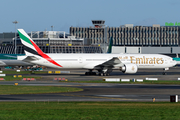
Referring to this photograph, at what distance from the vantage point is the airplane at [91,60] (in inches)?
2512

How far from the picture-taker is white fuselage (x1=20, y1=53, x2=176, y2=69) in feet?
212

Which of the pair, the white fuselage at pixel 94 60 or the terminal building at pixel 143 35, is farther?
the terminal building at pixel 143 35

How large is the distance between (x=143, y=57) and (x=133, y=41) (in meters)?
130

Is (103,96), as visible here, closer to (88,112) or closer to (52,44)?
(88,112)

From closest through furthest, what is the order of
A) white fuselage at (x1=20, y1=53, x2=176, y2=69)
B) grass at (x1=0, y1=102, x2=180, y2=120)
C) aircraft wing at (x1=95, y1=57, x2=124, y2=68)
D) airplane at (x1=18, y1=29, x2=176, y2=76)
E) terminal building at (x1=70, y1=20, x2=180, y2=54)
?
grass at (x1=0, y1=102, x2=180, y2=120)
airplane at (x1=18, y1=29, x2=176, y2=76)
aircraft wing at (x1=95, y1=57, x2=124, y2=68)
white fuselage at (x1=20, y1=53, x2=176, y2=69)
terminal building at (x1=70, y1=20, x2=180, y2=54)

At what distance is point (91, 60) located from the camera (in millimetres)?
66500

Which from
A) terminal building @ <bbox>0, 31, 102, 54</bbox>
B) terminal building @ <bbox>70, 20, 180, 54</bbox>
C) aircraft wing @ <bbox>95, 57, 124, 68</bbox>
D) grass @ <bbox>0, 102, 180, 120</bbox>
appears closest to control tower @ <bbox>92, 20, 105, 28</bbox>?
terminal building @ <bbox>70, 20, 180, 54</bbox>

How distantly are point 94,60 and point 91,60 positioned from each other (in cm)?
69

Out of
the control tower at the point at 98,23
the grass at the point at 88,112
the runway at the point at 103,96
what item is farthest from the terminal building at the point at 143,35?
the grass at the point at 88,112

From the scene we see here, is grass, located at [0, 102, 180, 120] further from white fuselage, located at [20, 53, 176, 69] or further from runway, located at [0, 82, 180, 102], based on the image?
white fuselage, located at [20, 53, 176, 69]

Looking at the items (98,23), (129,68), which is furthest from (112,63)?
(98,23)

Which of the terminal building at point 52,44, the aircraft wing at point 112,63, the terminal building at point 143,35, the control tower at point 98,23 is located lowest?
the aircraft wing at point 112,63

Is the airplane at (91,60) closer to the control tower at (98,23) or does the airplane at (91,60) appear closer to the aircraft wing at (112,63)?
the aircraft wing at (112,63)

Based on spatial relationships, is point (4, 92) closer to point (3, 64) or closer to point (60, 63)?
point (60, 63)
